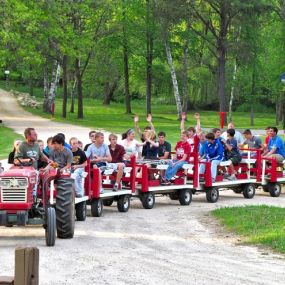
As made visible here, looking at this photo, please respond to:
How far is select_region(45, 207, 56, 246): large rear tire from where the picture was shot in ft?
43.5

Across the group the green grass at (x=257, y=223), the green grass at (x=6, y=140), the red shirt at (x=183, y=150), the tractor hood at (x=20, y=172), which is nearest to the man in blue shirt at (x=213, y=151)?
the red shirt at (x=183, y=150)

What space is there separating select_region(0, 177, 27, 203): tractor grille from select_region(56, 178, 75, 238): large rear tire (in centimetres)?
59

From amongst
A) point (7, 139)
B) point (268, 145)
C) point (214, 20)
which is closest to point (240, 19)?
point (214, 20)

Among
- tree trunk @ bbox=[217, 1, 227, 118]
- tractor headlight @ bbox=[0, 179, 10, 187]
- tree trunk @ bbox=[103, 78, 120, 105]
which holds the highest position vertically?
tree trunk @ bbox=[217, 1, 227, 118]

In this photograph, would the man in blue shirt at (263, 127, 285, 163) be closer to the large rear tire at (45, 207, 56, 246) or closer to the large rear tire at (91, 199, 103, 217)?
the large rear tire at (91, 199, 103, 217)

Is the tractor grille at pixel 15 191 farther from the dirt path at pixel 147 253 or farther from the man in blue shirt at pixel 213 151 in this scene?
the man in blue shirt at pixel 213 151

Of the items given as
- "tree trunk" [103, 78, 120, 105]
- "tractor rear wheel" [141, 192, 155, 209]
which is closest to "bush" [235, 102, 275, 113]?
"tree trunk" [103, 78, 120, 105]

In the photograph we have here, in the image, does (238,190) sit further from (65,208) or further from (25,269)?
(25,269)

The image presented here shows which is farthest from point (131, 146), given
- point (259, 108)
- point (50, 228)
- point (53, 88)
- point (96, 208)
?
point (259, 108)

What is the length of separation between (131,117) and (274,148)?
4578cm

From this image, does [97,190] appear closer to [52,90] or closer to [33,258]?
[33,258]

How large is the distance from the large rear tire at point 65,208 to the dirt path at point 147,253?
0.23 metres

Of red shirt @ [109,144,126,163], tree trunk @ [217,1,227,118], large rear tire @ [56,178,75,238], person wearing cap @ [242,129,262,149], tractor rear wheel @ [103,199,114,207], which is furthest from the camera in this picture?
tree trunk @ [217,1,227,118]

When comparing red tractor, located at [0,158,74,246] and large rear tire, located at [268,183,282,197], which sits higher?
red tractor, located at [0,158,74,246]
